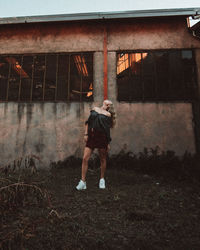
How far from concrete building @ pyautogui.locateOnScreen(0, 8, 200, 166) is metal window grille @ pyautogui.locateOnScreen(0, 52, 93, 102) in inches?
1.4

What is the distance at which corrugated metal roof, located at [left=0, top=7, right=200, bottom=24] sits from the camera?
225 inches

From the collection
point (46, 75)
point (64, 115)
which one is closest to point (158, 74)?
point (64, 115)

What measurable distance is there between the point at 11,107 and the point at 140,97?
454 cm

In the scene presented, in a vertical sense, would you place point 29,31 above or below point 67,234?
above

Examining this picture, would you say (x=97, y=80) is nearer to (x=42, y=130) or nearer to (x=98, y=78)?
(x=98, y=78)

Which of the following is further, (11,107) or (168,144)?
(11,107)

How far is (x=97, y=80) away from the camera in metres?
6.02

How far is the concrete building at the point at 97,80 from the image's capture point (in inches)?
223

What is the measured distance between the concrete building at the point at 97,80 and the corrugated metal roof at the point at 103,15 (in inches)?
1.2

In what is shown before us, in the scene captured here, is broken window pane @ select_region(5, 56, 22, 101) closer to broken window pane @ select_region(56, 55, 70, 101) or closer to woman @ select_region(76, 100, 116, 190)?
broken window pane @ select_region(56, 55, 70, 101)

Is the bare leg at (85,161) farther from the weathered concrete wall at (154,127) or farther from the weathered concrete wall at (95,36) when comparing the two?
the weathered concrete wall at (95,36)

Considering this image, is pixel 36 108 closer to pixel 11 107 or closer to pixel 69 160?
pixel 11 107

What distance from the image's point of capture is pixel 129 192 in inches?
131

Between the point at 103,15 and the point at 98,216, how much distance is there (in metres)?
6.14
